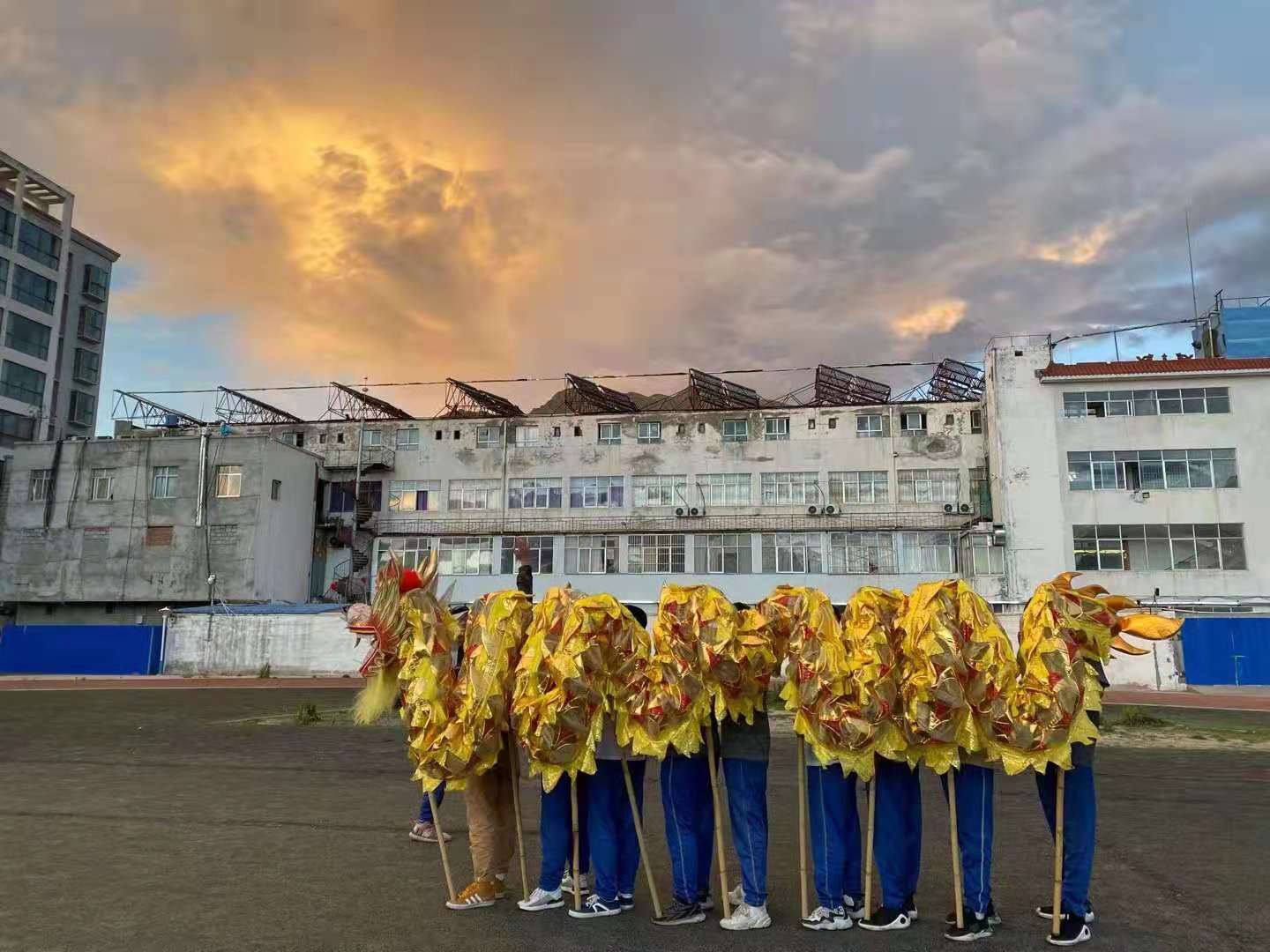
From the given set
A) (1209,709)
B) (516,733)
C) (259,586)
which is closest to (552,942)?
(516,733)

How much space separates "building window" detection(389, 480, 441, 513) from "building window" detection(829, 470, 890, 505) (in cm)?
2220

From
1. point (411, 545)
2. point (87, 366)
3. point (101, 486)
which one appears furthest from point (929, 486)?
point (87, 366)

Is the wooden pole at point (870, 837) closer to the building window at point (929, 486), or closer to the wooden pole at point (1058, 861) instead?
the wooden pole at point (1058, 861)

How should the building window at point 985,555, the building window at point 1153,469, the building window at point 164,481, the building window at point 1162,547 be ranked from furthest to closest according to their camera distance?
the building window at point 164,481 < the building window at point 985,555 < the building window at point 1153,469 < the building window at point 1162,547

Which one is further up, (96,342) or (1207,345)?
(96,342)

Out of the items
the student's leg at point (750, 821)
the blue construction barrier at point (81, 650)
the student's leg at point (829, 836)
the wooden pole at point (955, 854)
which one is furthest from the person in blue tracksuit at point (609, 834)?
the blue construction barrier at point (81, 650)

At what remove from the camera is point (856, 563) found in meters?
45.2

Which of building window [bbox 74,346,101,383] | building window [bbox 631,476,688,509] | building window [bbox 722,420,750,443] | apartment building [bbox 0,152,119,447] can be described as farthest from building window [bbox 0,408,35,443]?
building window [bbox 722,420,750,443]

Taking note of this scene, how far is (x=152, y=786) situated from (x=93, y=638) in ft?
104

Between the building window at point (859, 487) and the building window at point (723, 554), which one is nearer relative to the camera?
the building window at point (859, 487)

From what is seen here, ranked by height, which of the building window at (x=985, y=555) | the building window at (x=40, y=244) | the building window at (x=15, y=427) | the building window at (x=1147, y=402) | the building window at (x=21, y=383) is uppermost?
the building window at (x=40, y=244)

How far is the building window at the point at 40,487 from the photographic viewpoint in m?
46.2

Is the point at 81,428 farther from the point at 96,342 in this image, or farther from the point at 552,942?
the point at 552,942

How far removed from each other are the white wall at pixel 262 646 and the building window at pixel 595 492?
1624 cm
